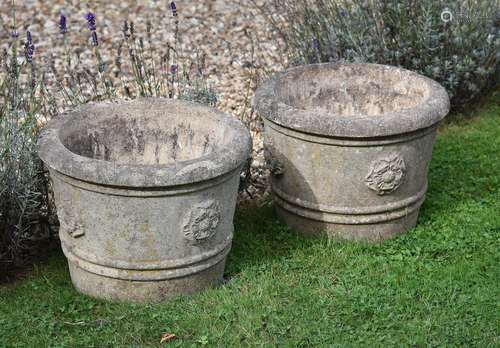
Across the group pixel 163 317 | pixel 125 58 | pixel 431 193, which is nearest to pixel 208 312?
pixel 163 317

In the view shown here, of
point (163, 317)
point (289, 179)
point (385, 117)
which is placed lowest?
point (163, 317)

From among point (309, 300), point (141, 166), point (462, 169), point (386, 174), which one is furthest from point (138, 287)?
point (462, 169)

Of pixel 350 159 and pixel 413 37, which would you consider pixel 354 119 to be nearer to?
pixel 350 159

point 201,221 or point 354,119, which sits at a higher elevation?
point 354,119

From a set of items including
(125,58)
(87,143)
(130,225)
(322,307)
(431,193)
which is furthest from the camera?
(125,58)

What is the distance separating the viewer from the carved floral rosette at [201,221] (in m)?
4.43

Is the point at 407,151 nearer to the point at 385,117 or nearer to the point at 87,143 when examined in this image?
the point at 385,117

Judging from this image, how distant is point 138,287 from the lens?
15.1 feet

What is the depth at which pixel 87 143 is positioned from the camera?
5043mm

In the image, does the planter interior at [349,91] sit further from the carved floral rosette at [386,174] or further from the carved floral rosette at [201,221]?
the carved floral rosette at [201,221]

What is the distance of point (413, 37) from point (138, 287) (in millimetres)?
3476

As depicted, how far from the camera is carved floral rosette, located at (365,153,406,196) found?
5.09 m

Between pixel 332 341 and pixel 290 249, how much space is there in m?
0.98

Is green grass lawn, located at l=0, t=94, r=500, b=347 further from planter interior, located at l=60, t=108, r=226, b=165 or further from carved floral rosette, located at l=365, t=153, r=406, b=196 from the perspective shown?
planter interior, located at l=60, t=108, r=226, b=165
